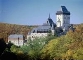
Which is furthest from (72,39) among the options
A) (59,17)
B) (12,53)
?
(12,53)

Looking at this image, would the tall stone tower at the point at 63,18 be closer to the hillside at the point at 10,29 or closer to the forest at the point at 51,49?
the forest at the point at 51,49

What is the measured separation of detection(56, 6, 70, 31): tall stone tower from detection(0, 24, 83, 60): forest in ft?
1.12

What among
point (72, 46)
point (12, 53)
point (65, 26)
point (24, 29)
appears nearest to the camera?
point (12, 53)

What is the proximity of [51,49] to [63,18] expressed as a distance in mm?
1453

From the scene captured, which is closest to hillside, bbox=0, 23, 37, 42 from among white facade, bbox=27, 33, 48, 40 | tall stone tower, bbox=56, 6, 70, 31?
white facade, bbox=27, 33, 48, 40

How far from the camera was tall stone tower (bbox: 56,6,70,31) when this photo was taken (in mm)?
8766

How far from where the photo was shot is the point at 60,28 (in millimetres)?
9961

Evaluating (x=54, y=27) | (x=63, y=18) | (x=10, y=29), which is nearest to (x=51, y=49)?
(x=10, y=29)

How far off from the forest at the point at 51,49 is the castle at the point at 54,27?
389 mm

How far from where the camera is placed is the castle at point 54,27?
920cm

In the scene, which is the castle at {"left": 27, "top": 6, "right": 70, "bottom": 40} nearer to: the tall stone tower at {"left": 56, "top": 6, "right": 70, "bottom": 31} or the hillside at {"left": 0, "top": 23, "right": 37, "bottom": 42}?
the tall stone tower at {"left": 56, "top": 6, "right": 70, "bottom": 31}

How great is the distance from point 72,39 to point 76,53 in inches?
25.9

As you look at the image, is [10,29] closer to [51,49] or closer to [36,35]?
[36,35]

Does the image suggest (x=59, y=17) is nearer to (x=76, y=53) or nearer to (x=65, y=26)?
(x=65, y=26)
